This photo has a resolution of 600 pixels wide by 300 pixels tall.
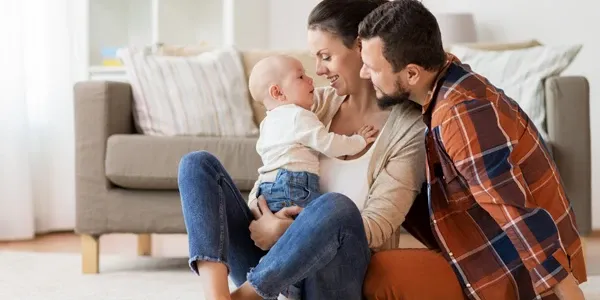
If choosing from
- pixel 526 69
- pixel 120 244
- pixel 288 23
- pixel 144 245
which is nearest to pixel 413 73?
pixel 526 69

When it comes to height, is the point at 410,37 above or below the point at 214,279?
above

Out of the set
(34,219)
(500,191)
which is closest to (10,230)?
(34,219)

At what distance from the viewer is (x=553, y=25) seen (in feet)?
14.4

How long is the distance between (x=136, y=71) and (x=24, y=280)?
2.90 ft

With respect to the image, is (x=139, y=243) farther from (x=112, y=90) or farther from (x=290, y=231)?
(x=290, y=231)

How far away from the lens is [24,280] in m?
2.84

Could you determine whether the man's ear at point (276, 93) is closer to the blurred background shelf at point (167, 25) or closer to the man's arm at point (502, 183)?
the man's arm at point (502, 183)

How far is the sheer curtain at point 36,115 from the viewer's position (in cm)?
392

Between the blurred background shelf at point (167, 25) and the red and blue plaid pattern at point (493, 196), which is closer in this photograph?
the red and blue plaid pattern at point (493, 196)

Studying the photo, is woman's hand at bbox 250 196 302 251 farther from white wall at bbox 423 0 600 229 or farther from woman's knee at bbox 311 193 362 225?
white wall at bbox 423 0 600 229

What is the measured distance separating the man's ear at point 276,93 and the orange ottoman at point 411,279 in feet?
1.44

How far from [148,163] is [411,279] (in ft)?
4.82

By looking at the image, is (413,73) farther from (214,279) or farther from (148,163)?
(148,163)


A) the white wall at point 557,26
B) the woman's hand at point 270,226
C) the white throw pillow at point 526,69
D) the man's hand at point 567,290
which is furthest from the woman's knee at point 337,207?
the white wall at point 557,26
